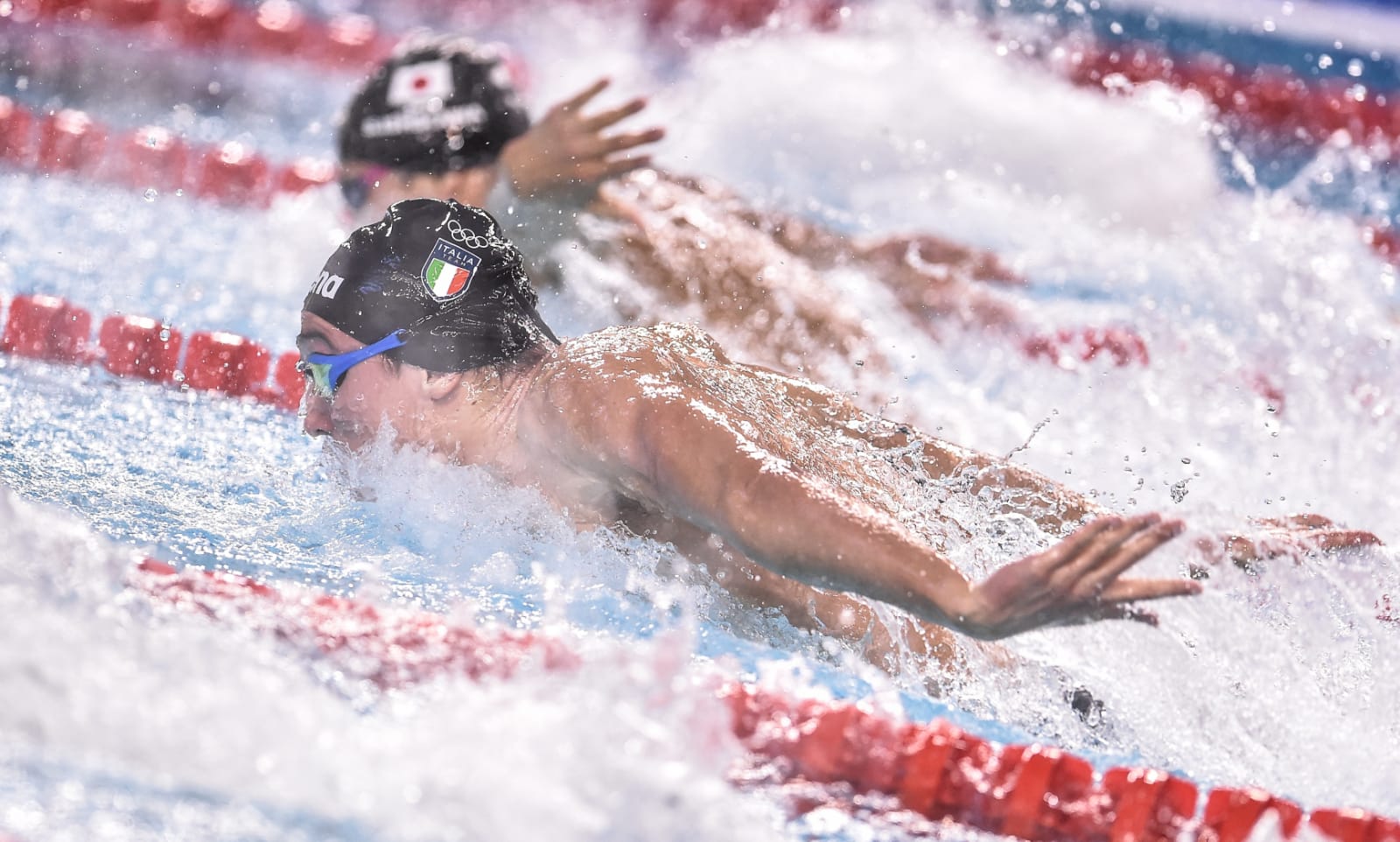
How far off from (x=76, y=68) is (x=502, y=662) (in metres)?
5.32

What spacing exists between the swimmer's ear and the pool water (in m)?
0.16

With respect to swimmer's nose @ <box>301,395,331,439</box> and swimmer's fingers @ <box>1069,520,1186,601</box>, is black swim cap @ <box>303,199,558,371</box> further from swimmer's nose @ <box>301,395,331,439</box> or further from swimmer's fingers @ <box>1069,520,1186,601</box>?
swimmer's fingers @ <box>1069,520,1186,601</box>

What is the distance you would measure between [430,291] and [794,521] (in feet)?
2.74

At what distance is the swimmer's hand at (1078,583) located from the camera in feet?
5.35

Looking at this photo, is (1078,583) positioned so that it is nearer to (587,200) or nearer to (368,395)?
(368,395)

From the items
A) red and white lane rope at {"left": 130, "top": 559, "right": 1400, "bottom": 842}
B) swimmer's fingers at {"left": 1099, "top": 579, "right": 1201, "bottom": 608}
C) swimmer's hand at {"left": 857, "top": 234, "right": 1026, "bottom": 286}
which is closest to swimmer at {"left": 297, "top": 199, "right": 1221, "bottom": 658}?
swimmer's fingers at {"left": 1099, "top": 579, "right": 1201, "bottom": 608}

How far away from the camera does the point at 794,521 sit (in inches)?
67.9

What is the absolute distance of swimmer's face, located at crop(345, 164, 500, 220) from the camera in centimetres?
341

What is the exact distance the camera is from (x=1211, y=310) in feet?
15.8

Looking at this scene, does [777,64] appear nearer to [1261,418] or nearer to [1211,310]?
[1211,310]

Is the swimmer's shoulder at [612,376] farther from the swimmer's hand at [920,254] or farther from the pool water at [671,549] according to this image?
the swimmer's hand at [920,254]

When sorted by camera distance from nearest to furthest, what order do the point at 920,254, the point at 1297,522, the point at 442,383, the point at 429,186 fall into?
the point at 442,383
the point at 1297,522
the point at 429,186
the point at 920,254

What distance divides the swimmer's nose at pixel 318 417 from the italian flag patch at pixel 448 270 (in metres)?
0.29

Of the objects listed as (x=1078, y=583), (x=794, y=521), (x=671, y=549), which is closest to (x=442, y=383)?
(x=671, y=549)
